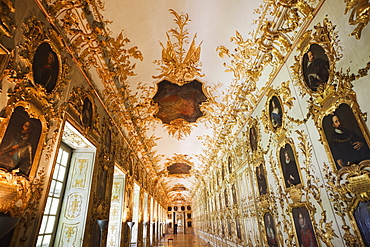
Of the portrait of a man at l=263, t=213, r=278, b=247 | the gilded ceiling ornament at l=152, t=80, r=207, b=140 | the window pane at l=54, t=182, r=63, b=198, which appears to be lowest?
the portrait of a man at l=263, t=213, r=278, b=247

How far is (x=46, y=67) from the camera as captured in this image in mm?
3967

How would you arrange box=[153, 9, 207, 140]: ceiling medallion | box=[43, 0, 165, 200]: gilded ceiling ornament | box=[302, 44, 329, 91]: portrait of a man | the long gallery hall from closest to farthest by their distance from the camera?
the long gallery hall → box=[302, 44, 329, 91]: portrait of a man → box=[43, 0, 165, 200]: gilded ceiling ornament → box=[153, 9, 207, 140]: ceiling medallion

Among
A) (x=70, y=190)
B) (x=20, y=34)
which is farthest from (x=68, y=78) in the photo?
(x=70, y=190)

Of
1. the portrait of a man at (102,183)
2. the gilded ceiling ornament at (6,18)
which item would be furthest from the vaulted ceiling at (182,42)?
the portrait of a man at (102,183)

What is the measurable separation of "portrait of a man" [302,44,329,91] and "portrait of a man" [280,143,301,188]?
65.8 inches

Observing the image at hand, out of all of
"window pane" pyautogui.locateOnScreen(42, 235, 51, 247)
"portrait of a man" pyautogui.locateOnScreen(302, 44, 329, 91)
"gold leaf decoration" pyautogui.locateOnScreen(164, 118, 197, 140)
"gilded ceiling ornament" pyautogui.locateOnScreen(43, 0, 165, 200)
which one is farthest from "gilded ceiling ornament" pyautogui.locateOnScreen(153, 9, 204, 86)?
"window pane" pyautogui.locateOnScreen(42, 235, 51, 247)

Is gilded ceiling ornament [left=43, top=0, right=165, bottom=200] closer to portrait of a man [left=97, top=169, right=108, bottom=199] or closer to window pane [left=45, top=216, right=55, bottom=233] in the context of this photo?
portrait of a man [left=97, top=169, right=108, bottom=199]

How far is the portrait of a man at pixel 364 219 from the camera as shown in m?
2.85

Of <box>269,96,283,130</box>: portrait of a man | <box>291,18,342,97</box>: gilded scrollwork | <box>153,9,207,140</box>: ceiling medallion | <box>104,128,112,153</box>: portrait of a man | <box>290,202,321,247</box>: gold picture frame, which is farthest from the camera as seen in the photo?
<box>104,128,112,153</box>: portrait of a man

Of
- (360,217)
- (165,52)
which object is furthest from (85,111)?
(360,217)

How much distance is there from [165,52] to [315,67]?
4.56m

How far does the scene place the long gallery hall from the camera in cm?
311

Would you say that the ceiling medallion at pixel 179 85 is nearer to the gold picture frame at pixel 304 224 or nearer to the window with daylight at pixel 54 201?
the window with daylight at pixel 54 201

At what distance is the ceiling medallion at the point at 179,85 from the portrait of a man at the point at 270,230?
5375 millimetres
